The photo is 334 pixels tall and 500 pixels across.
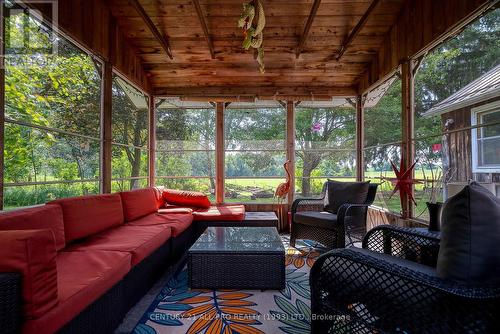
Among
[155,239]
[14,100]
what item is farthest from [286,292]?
[14,100]

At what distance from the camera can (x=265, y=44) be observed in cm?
401

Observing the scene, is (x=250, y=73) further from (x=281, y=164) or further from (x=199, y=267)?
(x=199, y=267)

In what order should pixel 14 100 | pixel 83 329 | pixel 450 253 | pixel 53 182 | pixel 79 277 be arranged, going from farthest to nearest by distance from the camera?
pixel 53 182, pixel 14 100, pixel 79 277, pixel 83 329, pixel 450 253

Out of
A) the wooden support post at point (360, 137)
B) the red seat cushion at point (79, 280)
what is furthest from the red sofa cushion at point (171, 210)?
the wooden support post at point (360, 137)

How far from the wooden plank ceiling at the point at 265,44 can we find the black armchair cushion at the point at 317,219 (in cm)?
233

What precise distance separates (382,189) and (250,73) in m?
2.93

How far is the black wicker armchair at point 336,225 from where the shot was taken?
10.1 feet

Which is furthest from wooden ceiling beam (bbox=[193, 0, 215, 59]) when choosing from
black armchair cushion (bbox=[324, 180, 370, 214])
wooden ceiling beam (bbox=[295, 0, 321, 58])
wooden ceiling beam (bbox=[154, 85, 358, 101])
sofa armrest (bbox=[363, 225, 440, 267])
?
sofa armrest (bbox=[363, 225, 440, 267])

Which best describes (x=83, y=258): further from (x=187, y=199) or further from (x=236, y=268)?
(x=187, y=199)

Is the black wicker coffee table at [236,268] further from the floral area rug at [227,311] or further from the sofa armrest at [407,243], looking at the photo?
the sofa armrest at [407,243]

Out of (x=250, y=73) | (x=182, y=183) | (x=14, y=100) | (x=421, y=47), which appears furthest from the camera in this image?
(x=182, y=183)

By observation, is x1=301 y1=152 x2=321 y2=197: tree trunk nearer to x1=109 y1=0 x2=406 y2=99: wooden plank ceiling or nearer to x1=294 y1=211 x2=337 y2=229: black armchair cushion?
x1=109 y1=0 x2=406 y2=99: wooden plank ceiling

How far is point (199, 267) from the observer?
2266 mm

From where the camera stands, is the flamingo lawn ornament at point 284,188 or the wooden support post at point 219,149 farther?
the wooden support post at point 219,149
